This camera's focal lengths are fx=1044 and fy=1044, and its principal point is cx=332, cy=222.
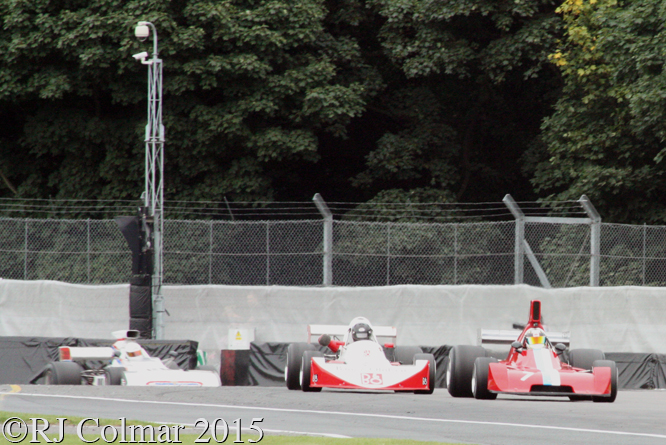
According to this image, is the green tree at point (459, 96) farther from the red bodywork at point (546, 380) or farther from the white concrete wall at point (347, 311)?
the red bodywork at point (546, 380)

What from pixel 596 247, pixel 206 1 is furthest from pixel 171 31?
pixel 596 247

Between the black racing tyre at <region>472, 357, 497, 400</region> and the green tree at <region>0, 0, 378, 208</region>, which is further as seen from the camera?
the green tree at <region>0, 0, 378, 208</region>

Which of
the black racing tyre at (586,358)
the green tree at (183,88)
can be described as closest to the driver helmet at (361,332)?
the black racing tyre at (586,358)

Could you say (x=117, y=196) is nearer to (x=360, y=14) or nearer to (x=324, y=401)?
(x=360, y=14)

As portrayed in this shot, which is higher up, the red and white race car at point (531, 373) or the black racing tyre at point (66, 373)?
the red and white race car at point (531, 373)

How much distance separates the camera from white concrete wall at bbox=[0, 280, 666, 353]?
17.8m

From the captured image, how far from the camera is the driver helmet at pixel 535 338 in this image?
13328 millimetres

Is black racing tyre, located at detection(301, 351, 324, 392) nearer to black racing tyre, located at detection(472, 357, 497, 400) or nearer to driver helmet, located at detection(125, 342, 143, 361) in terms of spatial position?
black racing tyre, located at detection(472, 357, 497, 400)

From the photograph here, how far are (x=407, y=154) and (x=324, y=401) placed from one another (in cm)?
1645

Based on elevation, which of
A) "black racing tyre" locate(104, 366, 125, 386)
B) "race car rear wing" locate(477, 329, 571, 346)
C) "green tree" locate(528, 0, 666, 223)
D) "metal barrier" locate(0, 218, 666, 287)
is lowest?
"black racing tyre" locate(104, 366, 125, 386)

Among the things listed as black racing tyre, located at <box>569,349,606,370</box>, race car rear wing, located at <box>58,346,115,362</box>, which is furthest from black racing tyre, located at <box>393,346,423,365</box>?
race car rear wing, located at <box>58,346,115,362</box>

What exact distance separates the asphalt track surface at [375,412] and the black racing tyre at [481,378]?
9.2 inches

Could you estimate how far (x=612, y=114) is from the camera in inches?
959

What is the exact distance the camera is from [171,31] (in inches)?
980
